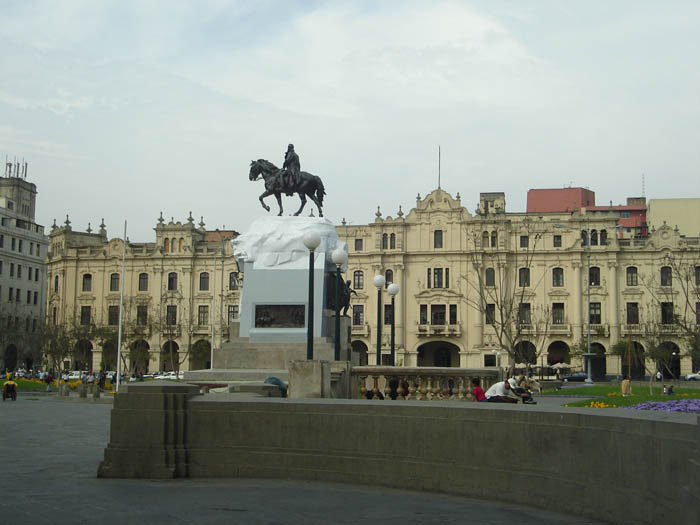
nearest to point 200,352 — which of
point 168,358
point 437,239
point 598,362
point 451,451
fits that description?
point 168,358

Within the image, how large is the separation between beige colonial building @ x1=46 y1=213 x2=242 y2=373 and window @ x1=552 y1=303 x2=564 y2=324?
2831 cm

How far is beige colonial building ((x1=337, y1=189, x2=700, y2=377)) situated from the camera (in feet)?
236

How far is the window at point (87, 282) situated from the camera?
83.9 meters

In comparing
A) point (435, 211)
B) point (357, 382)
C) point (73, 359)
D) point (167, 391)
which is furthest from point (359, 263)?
point (167, 391)

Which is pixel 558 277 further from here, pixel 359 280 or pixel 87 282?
pixel 87 282

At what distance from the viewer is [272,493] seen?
30.5 ft

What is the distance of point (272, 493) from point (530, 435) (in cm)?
286

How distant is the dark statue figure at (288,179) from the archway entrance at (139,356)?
44848 mm

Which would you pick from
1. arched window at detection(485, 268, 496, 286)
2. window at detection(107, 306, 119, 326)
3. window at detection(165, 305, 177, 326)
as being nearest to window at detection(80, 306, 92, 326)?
window at detection(107, 306, 119, 326)

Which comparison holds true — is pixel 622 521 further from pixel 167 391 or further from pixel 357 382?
pixel 357 382

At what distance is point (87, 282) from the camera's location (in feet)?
275

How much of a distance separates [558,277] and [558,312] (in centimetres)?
303

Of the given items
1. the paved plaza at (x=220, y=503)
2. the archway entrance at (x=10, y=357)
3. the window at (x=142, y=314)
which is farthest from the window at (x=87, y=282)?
the paved plaza at (x=220, y=503)

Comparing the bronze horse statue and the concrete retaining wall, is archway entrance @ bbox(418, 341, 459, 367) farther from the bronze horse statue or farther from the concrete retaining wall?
the concrete retaining wall
